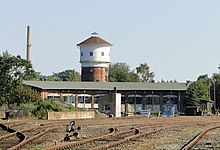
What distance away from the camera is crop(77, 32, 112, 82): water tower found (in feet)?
335

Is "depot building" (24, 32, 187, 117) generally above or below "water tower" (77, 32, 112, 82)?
below

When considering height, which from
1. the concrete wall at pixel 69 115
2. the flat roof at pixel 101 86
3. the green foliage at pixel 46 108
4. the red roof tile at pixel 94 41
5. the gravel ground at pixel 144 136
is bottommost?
the gravel ground at pixel 144 136

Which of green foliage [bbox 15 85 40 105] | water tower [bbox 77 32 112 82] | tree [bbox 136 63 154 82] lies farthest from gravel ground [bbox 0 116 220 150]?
tree [bbox 136 63 154 82]

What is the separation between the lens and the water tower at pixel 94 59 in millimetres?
102250

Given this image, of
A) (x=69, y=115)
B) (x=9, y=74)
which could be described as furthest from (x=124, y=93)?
(x=69, y=115)

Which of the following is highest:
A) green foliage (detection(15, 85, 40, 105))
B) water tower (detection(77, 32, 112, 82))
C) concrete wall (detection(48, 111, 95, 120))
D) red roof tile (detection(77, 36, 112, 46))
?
red roof tile (detection(77, 36, 112, 46))

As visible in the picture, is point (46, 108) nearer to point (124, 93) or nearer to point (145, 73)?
point (124, 93)

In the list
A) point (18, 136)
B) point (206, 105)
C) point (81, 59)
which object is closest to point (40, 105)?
point (18, 136)

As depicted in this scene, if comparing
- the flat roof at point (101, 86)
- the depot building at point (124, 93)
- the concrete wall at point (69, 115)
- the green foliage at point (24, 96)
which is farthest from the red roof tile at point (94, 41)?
the concrete wall at point (69, 115)

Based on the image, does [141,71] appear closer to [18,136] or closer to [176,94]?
[176,94]

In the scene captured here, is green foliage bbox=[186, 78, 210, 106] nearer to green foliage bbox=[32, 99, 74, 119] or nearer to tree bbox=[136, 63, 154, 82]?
green foliage bbox=[32, 99, 74, 119]

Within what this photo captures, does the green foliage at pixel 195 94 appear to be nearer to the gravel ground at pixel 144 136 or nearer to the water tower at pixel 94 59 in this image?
the water tower at pixel 94 59

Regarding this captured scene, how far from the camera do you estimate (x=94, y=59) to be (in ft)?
335

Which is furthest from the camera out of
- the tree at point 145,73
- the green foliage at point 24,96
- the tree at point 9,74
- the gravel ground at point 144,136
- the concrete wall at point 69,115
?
the tree at point 145,73
